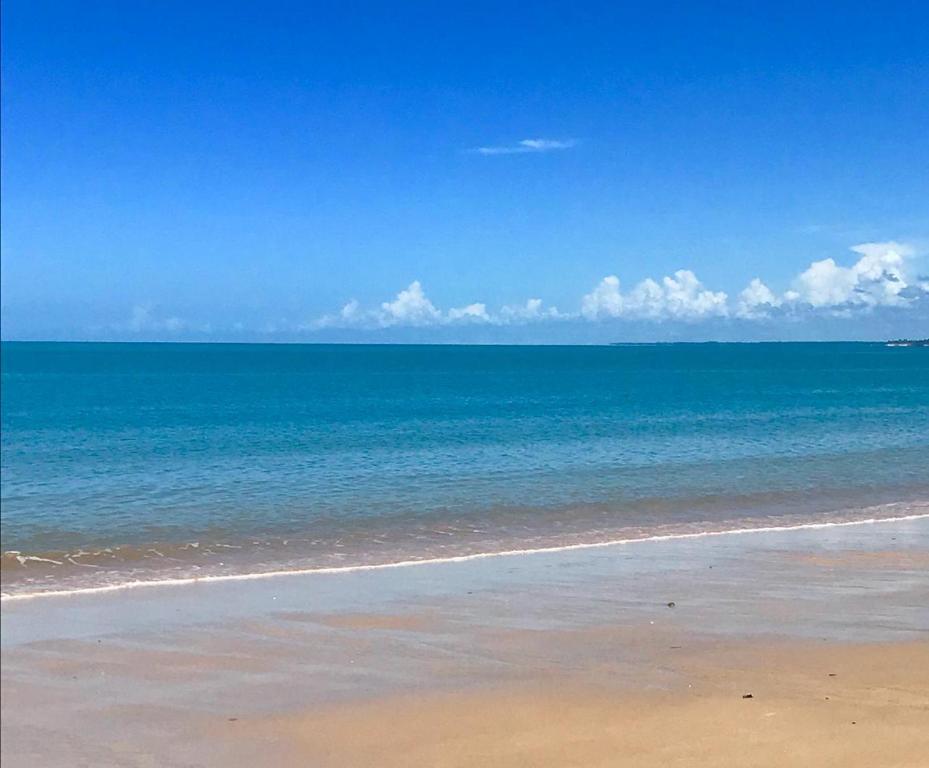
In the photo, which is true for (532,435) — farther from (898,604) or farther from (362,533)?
(898,604)

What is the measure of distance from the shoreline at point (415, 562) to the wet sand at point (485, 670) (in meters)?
0.43

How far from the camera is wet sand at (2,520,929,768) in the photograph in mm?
8008

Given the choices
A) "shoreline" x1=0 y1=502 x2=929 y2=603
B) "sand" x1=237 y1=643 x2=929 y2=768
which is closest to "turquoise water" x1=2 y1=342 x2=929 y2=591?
"shoreline" x1=0 y1=502 x2=929 y2=603

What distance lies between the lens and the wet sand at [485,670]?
8.01 m

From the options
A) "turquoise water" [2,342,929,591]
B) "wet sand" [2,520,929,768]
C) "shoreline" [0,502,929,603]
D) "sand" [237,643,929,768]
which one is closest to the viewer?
"sand" [237,643,929,768]

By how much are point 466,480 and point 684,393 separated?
54636 millimetres

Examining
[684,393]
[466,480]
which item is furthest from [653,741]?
[684,393]

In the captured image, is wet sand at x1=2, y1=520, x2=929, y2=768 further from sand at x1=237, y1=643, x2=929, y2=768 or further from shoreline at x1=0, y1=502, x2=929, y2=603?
shoreline at x1=0, y1=502, x2=929, y2=603

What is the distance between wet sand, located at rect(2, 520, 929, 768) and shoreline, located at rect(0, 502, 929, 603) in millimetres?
434

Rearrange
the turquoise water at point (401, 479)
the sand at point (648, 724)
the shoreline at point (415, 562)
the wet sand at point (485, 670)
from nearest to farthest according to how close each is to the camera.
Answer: the sand at point (648, 724)
the wet sand at point (485, 670)
the shoreline at point (415, 562)
the turquoise water at point (401, 479)

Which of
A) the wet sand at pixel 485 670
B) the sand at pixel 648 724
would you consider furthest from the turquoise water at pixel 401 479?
the sand at pixel 648 724

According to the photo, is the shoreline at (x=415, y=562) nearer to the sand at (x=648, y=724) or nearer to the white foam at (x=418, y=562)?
the white foam at (x=418, y=562)

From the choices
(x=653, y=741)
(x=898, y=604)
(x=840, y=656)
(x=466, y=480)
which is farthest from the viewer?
(x=466, y=480)

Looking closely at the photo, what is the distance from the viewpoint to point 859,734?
8.15 m
